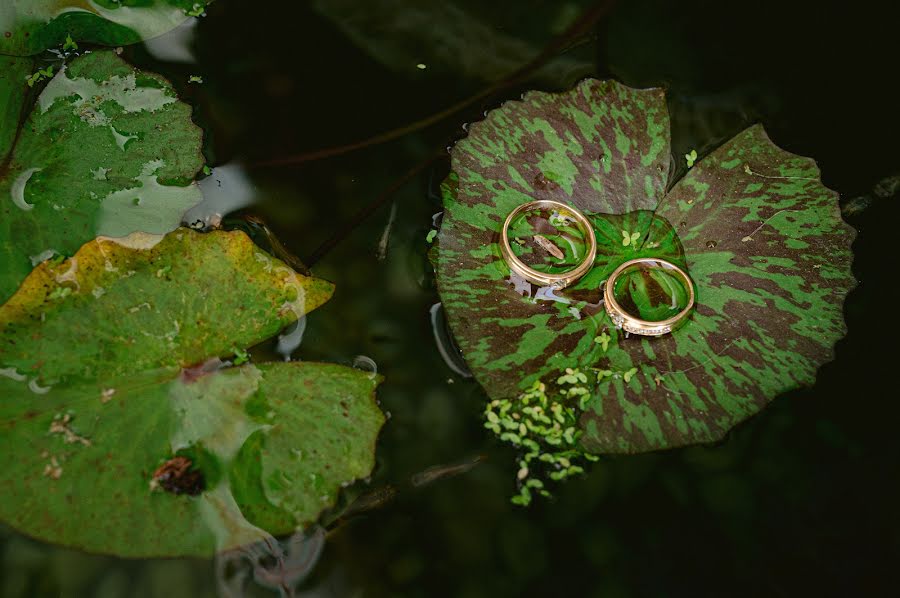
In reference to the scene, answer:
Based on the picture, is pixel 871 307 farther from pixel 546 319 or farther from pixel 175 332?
pixel 175 332

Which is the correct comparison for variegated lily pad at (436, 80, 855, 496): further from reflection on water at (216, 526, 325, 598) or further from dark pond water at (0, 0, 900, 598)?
reflection on water at (216, 526, 325, 598)

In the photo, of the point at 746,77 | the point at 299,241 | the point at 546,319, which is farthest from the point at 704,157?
the point at 299,241

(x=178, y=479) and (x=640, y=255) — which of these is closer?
(x=178, y=479)

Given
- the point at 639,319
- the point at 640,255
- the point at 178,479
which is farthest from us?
the point at 640,255

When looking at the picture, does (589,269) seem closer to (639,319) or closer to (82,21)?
(639,319)

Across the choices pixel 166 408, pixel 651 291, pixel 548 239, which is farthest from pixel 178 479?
pixel 651 291

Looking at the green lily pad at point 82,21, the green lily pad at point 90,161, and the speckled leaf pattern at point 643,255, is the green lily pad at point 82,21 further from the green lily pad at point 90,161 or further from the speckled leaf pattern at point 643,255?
the speckled leaf pattern at point 643,255

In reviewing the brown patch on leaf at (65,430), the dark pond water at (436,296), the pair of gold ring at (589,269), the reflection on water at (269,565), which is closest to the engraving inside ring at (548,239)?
the pair of gold ring at (589,269)

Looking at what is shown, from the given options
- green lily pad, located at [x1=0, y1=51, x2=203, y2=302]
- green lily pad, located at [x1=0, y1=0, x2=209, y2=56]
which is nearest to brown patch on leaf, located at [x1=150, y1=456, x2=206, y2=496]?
green lily pad, located at [x1=0, y1=51, x2=203, y2=302]

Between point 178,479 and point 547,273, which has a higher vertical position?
point 547,273
